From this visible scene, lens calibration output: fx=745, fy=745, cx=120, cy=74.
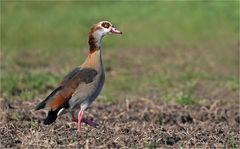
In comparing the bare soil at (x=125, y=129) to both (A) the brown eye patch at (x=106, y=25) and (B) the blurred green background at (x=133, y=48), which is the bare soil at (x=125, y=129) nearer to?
(B) the blurred green background at (x=133, y=48)

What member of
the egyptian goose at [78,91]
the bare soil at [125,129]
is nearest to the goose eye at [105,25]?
the egyptian goose at [78,91]

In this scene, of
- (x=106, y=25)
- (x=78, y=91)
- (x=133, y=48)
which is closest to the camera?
(x=78, y=91)

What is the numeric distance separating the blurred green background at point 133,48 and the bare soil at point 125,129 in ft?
3.35

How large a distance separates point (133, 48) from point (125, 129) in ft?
47.1

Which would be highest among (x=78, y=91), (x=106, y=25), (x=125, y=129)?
(x=106, y=25)

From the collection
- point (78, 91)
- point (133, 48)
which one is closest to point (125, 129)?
point (78, 91)

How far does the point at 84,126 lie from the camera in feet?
31.1

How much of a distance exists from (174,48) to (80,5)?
8.68 meters

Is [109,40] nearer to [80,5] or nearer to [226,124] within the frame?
[80,5]

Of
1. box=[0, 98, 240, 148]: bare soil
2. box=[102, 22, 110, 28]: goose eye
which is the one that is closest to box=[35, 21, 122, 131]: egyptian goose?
box=[0, 98, 240, 148]: bare soil

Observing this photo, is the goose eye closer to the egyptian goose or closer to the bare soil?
the egyptian goose

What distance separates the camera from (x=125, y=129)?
29.6ft

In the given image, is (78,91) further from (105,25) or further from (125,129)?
(105,25)

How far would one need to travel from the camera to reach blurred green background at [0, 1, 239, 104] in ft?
51.8
